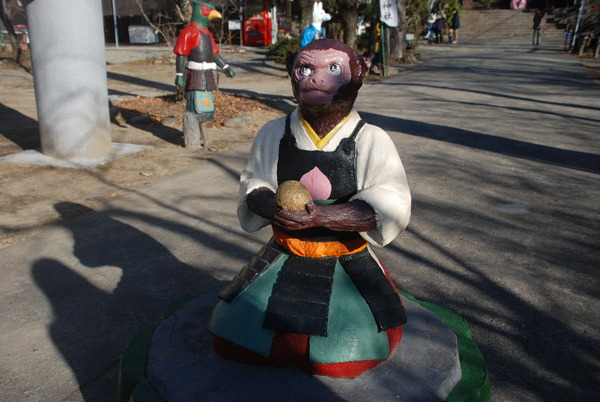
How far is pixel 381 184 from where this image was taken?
1.87m

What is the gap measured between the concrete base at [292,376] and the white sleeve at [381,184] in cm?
47

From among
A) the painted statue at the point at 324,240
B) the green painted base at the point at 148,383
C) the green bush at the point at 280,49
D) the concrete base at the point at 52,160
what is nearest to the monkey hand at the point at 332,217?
the painted statue at the point at 324,240

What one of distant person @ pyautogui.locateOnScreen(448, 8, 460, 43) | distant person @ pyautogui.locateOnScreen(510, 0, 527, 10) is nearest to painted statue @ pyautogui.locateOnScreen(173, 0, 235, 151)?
distant person @ pyautogui.locateOnScreen(448, 8, 460, 43)

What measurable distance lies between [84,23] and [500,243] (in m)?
4.92

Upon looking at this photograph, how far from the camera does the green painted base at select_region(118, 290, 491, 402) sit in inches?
72.3

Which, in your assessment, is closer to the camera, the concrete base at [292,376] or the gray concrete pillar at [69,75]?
the concrete base at [292,376]

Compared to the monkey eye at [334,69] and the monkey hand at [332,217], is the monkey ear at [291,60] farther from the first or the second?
the monkey hand at [332,217]

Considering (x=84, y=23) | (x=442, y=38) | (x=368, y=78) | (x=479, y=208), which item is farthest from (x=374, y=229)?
(x=442, y=38)

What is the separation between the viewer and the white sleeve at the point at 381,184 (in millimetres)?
1834

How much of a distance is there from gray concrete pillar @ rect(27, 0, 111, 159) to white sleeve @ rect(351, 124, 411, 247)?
16.5ft

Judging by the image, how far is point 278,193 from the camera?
1737 mm

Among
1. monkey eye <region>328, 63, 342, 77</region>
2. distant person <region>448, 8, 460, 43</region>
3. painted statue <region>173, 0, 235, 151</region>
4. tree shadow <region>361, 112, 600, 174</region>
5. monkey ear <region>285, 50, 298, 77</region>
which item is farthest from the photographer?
distant person <region>448, 8, 460, 43</region>

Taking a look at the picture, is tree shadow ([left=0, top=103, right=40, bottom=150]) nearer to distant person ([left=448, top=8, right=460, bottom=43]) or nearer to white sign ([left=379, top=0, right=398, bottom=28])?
white sign ([left=379, top=0, right=398, bottom=28])

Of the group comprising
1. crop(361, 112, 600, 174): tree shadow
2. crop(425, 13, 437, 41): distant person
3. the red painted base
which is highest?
crop(425, 13, 437, 41): distant person
